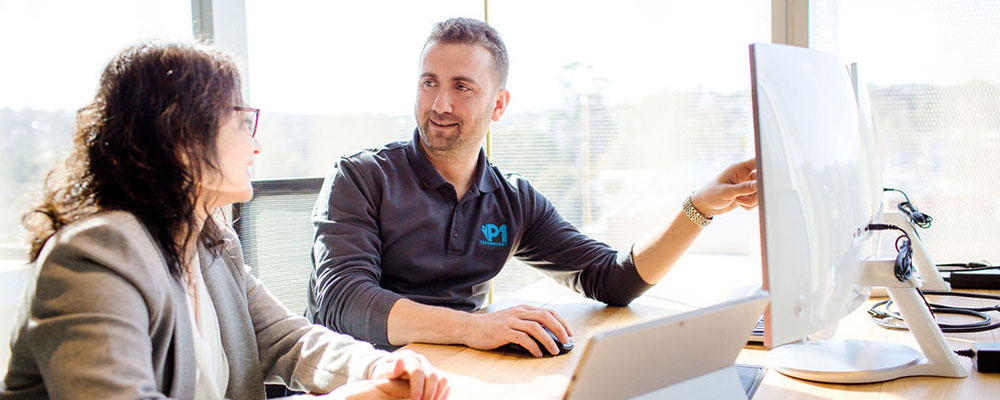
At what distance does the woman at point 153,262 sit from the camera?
76 centimetres

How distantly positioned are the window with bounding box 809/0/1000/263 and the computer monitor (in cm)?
118

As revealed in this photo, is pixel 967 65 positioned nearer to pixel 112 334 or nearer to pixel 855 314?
pixel 855 314

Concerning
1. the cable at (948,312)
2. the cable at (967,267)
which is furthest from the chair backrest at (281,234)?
the cable at (967,267)

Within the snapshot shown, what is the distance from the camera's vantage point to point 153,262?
854 millimetres

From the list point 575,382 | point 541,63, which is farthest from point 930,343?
point 541,63

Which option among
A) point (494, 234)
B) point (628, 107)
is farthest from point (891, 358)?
point (628, 107)

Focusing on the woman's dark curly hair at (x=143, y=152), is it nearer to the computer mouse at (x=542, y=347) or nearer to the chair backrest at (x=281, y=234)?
the computer mouse at (x=542, y=347)

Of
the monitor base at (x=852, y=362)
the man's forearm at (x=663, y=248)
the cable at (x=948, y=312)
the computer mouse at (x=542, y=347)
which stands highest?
the man's forearm at (x=663, y=248)

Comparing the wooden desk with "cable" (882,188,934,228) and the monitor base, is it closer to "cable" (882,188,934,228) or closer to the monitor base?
the monitor base

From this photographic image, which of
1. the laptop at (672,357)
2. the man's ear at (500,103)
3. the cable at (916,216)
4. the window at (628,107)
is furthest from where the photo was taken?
the window at (628,107)

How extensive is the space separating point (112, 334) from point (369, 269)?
27.6 inches

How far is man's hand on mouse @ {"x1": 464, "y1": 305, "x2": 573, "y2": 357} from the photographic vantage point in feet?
3.96

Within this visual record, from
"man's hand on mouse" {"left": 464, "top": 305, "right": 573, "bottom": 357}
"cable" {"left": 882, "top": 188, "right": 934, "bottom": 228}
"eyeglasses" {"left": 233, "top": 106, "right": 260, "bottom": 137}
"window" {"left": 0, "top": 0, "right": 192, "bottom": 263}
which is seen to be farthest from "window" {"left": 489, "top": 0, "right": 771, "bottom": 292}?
"eyeglasses" {"left": 233, "top": 106, "right": 260, "bottom": 137}

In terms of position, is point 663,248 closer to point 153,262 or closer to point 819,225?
point 819,225
